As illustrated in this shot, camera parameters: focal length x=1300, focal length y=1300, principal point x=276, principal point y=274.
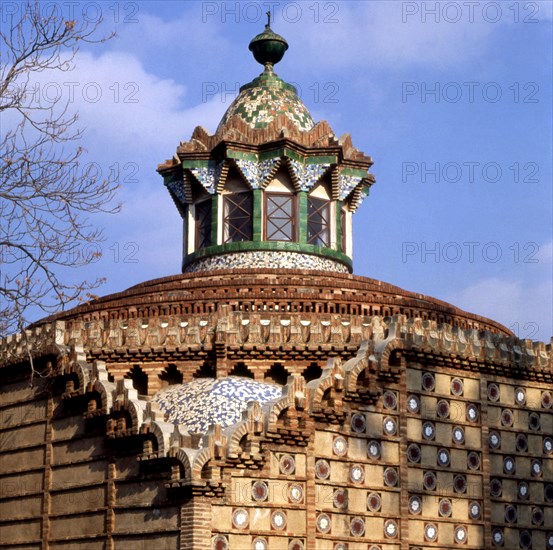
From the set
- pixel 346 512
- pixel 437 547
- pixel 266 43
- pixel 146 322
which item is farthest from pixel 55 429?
pixel 266 43

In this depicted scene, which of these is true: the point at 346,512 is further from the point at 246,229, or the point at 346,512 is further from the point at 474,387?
the point at 246,229

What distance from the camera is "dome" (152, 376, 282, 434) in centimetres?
2434

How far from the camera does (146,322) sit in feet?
93.5

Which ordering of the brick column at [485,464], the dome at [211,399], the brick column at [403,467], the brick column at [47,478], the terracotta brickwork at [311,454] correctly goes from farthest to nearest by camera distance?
the brick column at [485,464] → the brick column at [47,478] → the brick column at [403,467] → the dome at [211,399] → the terracotta brickwork at [311,454]

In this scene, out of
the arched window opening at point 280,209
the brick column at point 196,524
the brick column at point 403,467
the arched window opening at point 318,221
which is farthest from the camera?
the arched window opening at point 318,221

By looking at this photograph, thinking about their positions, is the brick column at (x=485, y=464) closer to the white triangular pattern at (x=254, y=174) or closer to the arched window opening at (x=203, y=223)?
the white triangular pattern at (x=254, y=174)

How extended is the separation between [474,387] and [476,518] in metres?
2.67

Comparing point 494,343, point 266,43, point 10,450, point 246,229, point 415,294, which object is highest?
point 266,43

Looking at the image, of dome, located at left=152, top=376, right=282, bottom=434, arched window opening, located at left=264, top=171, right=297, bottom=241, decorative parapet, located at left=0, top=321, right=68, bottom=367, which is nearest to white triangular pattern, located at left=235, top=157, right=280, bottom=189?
arched window opening, located at left=264, top=171, right=297, bottom=241

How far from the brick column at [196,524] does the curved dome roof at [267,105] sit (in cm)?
1551

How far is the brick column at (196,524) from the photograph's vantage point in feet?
72.5

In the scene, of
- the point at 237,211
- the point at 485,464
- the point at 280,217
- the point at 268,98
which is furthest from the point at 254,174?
the point at 485,464

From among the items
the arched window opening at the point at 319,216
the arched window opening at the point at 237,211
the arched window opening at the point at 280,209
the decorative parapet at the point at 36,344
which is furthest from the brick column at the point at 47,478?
the arched window opening at the point at 319,216

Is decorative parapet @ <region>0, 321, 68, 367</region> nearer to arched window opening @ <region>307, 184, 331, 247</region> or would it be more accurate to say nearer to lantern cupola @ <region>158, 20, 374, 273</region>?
lantern cupola @ <region>158, 20, 374, 273</region>
